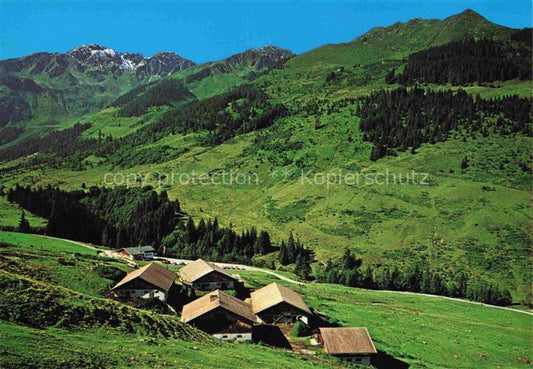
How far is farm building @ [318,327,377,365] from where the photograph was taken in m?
49.2

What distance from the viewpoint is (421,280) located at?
352 feet

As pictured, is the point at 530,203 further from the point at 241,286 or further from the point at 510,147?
the point at 241,286

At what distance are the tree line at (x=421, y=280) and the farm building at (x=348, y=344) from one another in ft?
186

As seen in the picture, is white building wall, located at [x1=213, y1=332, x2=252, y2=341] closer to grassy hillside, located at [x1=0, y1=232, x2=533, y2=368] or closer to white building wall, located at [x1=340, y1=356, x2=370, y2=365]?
grassy hillside, located at [x1=0, y1=232, x2=533, y2=368]

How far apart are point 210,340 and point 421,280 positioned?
81001mm

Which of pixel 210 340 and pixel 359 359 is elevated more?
pixel 210 340

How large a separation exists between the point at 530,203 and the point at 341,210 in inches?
2617

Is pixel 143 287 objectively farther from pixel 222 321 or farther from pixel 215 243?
pixel 215 243

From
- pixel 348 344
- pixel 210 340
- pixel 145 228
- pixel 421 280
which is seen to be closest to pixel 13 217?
pixel 145 228

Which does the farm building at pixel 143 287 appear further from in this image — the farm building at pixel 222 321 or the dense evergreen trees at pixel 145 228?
the dense evergreen trees at pixel 145 228

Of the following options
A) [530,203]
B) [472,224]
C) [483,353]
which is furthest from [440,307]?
[530,203]

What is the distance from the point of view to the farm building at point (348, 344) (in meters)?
49.2

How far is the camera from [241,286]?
74.8 metres

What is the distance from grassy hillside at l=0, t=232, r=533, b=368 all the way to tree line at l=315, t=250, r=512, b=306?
9484mm
